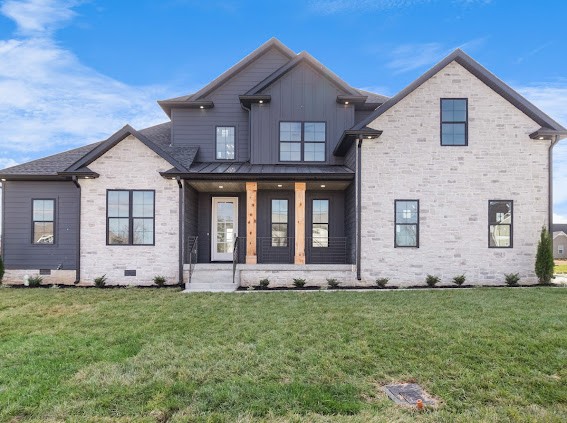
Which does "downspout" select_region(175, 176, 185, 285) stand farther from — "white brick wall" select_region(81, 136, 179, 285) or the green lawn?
the green lawn

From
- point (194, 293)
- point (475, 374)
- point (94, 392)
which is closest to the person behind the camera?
point (94, 392)

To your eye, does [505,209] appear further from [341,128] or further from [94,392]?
[94,392]

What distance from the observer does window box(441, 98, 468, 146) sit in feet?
37.9

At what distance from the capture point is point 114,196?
467 inches

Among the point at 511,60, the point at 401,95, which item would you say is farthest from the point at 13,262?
the point at 511,60

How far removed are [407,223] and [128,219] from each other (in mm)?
9097

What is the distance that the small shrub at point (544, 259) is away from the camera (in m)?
11.0

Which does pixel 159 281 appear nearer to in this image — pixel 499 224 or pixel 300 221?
pixel 300 221

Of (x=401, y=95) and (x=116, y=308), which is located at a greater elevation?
(x=401, y=95)

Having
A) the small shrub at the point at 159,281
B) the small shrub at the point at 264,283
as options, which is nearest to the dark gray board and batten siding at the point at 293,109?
the small shrub at the point at 264,283

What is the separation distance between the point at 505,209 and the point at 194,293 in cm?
1007

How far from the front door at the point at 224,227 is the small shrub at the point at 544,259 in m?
10.2

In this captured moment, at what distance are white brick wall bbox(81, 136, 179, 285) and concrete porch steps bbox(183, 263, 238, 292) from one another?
0.75 meters

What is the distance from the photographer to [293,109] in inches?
527
